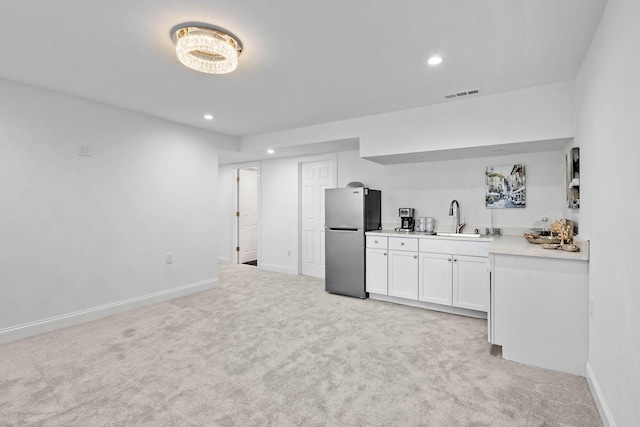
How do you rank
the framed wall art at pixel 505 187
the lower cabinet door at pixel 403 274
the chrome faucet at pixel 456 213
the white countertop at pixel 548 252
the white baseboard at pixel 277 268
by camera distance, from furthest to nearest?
the white baseboard at pixel 277 268, the chrome faucet at pixel 456 213, the lower cabinet door at pixel 403 274, the framed wall art at pixel 505 187, the white countertop at pixel 548 252

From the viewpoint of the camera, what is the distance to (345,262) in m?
4.27

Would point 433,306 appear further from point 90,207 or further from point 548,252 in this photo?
point 90,207

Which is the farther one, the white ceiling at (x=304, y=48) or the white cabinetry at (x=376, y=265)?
Result: the white cabinetry at (x=376, y=265)

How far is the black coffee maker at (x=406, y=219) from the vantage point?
424 cm

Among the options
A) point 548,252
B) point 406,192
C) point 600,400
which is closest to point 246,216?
point 406,192

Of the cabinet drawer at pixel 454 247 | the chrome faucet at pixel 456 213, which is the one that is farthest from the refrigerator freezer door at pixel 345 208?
the chrome faucet at pixel 456 213

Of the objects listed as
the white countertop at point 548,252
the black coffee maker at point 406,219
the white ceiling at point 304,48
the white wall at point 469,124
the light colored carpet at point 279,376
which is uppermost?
the white ceiling at point 304,48

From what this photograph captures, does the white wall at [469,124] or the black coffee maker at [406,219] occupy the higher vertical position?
the white wall at [469,124]

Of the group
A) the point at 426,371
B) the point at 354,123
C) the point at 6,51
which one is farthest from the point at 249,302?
the point at 6,51

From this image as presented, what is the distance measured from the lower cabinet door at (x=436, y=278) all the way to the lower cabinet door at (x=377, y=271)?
48cm

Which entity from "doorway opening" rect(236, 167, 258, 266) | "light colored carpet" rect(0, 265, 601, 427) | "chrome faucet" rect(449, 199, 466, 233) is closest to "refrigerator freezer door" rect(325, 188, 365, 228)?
"chrome faucet" rect(449, 199, 466, 233)

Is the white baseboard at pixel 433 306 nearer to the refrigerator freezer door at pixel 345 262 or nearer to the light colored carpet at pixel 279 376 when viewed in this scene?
the light colored carpet at pixel 279 376

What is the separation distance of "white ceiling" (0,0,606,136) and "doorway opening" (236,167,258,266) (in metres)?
3.27

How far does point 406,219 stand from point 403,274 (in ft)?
2.65
